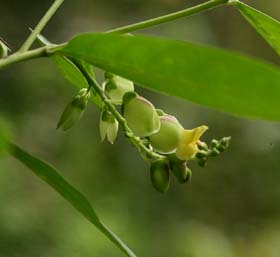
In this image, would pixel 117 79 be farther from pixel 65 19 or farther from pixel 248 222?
pixel 248 222

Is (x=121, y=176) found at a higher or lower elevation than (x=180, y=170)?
higher

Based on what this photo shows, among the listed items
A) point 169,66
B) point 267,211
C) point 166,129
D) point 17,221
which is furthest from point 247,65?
point 267,211

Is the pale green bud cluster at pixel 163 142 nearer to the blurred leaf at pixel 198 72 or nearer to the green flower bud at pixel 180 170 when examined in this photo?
the green flower bud at pixel 180 170

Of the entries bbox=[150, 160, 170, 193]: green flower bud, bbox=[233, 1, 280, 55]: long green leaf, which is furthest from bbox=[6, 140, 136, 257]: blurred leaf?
bbox=[233, 1, 280, 55]: long green leaf

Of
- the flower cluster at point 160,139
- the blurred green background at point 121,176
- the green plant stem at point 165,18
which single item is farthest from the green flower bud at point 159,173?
the blurred green background at point 121,176

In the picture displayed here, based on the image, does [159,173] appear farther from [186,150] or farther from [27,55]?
[27,55]

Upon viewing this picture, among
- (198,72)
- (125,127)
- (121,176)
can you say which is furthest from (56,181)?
(121,176)

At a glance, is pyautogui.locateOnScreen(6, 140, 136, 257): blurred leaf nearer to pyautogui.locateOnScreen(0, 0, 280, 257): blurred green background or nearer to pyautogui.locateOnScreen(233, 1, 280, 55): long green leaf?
pyautogui.locateOnScreen(233, 1, 280, 55): long green leaf
